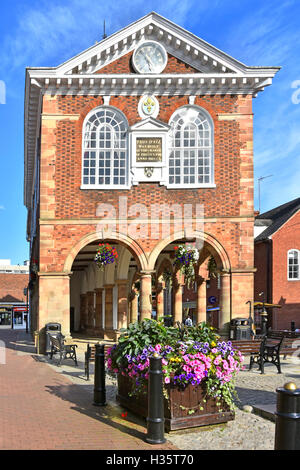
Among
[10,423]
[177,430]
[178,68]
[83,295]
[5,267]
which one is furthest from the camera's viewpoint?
[5,267]

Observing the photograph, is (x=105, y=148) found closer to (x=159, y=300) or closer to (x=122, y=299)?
(x=122, y=299)

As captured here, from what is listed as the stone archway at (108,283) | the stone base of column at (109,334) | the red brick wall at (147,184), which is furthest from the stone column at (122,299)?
the red brick wall at (147,184)

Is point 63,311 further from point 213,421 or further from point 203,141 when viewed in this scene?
point 213,421

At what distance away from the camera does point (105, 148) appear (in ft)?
64.2

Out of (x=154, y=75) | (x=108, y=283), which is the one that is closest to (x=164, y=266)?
(x=108, y=283)

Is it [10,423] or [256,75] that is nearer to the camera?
[10,423]

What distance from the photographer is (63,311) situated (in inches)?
730

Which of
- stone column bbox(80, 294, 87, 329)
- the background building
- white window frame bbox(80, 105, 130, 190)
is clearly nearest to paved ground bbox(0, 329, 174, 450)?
white window frame bbox(80, 105, 130, 190)

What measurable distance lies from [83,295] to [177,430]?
96.9ft

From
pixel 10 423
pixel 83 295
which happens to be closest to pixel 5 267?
pixel 83 295

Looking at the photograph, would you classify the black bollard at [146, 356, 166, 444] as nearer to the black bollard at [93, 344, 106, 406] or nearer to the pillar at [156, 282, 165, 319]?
the black bollard at [93, 344, 106, 406]

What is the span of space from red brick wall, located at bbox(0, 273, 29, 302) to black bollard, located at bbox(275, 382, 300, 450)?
62.6 meters

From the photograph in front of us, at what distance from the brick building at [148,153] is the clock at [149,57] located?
0.04 meters

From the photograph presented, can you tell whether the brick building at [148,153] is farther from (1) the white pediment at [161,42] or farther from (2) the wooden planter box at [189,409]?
(2) the wooden planter box at [189,409]
